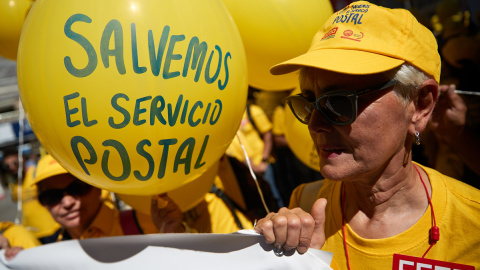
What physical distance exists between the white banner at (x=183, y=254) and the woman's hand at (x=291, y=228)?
72 millimetres


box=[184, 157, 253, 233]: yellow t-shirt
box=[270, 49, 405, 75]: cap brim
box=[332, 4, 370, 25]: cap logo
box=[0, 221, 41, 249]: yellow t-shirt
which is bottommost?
box=[184, 157, 253, 233]: yellow t-shirt

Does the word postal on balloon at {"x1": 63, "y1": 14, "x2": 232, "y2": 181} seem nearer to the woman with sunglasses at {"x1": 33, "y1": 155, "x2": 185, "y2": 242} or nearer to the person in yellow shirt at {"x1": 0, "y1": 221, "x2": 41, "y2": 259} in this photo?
the woman with sunglasses at {"x1": 33, "y1": 155, "x2": 185, "y2": 242}

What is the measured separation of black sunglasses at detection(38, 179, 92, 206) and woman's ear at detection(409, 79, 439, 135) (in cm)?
183

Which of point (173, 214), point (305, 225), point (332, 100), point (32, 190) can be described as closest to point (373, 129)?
point (332, 100)

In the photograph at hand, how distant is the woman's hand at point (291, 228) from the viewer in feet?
3.75

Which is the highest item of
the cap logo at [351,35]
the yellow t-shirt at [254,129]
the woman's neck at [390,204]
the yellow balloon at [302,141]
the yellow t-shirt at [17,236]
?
the cap logo at [351,35]

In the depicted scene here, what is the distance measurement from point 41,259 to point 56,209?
661mm

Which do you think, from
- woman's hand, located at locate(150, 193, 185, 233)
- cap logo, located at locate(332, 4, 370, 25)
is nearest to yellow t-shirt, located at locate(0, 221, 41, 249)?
woman's hand, located at locate(150, 193, 185, 233)

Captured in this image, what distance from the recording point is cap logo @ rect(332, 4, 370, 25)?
47.1 inches

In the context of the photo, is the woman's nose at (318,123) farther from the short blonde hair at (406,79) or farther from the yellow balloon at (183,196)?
the yellow balloon at (183,196)

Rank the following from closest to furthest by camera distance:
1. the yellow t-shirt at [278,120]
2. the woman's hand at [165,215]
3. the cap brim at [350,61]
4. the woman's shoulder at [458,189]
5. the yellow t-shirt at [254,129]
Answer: the cap brim at [350,61] < the woman's shoulder at [458,189] < the woman's hand at [165,215] < the yellow t-shirt at [278,120] < the yellow t-shirt at [254,129]

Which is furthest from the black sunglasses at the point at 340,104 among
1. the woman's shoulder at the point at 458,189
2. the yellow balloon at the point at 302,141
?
the yellow balloon at the point at 302,141

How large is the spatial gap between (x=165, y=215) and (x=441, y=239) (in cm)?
108

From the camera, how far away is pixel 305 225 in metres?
1.16
